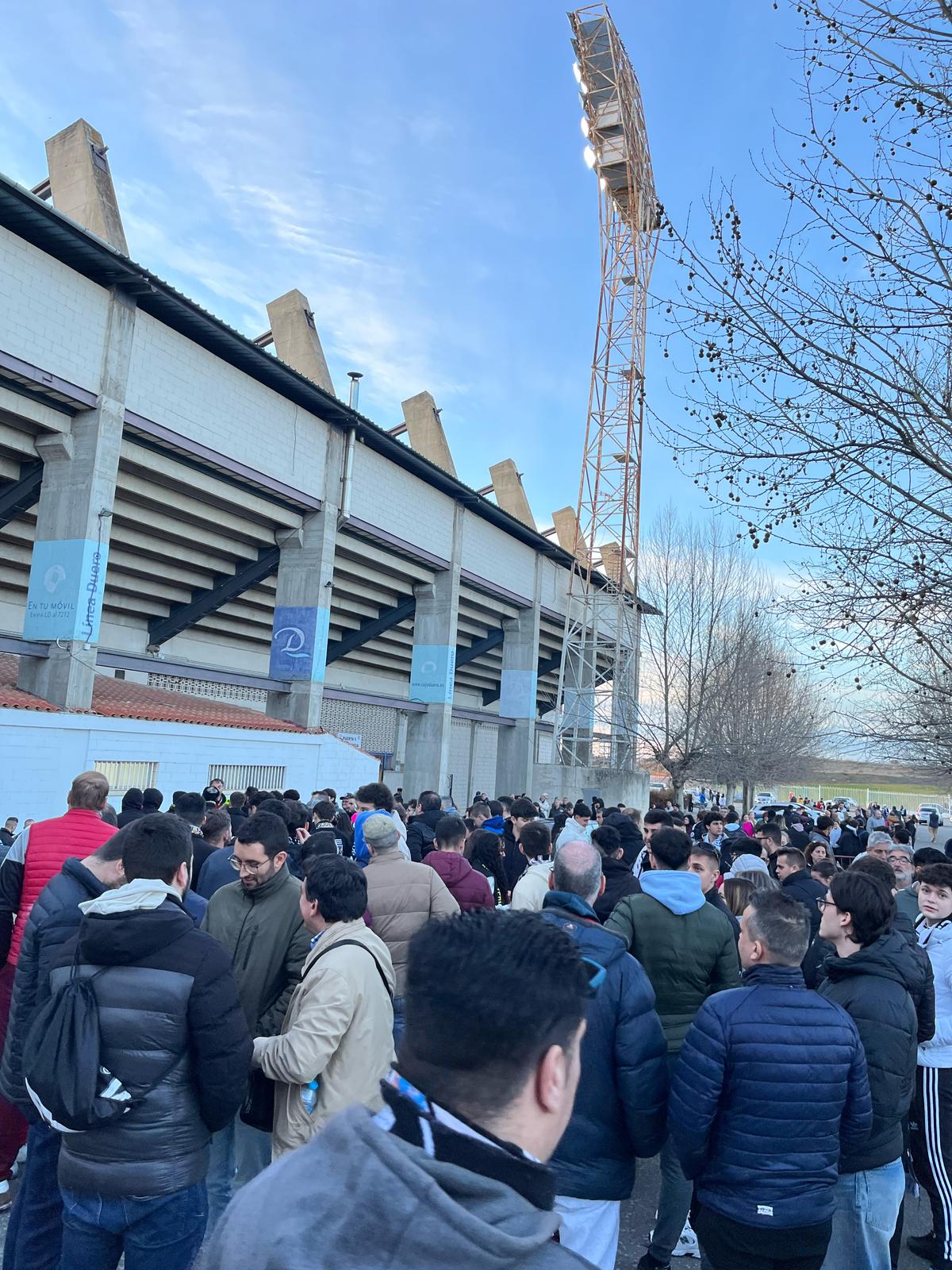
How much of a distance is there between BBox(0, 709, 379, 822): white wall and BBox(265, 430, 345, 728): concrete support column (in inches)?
42.3

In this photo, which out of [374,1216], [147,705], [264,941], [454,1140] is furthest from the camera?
[147,705]

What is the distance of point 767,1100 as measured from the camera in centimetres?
264

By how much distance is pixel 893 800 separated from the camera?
169 feet

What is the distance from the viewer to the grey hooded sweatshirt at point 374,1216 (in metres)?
0.95

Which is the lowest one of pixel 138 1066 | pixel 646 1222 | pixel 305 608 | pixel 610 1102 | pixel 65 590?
pixel 646 1222

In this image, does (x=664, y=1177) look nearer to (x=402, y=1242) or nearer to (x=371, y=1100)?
(x=371, y=1100)

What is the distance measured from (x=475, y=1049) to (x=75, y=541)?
598 inches

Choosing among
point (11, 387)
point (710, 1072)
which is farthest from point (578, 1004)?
point (11, 387)

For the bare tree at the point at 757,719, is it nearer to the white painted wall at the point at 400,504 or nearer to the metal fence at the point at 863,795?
the white painted wall at the point at 400,504

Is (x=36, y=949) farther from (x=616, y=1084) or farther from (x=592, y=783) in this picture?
A: (x=592, y=783)

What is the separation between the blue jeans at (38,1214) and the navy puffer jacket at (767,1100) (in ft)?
7.22

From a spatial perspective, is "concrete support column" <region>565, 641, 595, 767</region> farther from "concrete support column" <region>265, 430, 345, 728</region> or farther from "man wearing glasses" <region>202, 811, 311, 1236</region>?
"man wearing glasses" <region>202, 811, 311, 1236</region>

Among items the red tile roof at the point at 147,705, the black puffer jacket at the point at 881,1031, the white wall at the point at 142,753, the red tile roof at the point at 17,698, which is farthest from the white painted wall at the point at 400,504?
the black puffer jacket at the point at 881,1031

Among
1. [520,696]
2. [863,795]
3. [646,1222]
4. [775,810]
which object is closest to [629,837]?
[646,1222]
